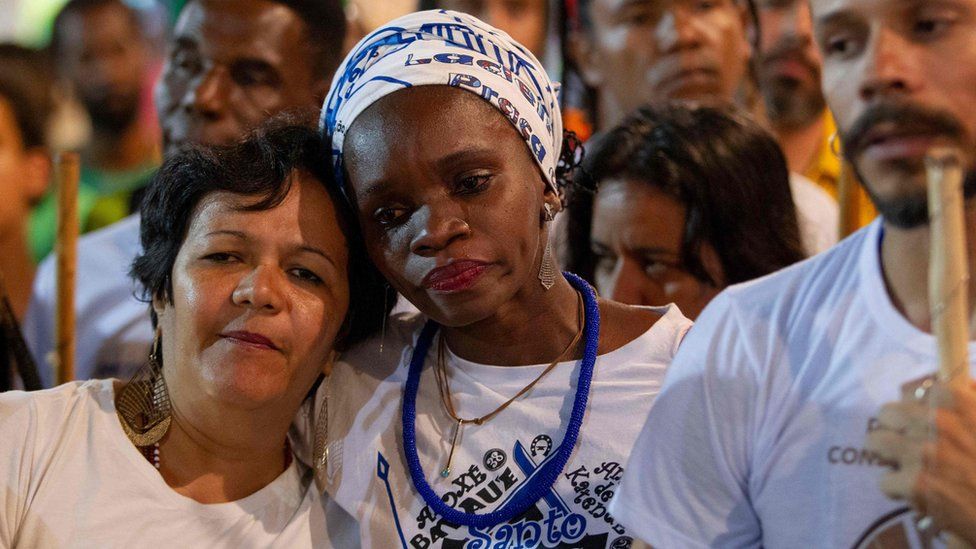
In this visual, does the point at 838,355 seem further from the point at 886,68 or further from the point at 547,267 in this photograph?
the point at 547,267

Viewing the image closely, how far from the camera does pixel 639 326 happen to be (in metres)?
2.63

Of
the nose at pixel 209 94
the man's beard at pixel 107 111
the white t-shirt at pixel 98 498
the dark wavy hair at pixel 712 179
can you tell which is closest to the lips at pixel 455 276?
the white t-shirt at pixel 98 498

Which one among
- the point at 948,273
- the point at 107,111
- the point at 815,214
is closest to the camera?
the point at 948,273

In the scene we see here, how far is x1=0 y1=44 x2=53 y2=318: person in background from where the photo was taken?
15.9ft

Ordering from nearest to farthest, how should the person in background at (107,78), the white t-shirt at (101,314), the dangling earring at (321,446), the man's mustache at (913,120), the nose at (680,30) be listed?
1. the man's mustache at (913,120)
2. the dangling earring at (321,446)
3. the white t-shirt at (101,314)
4. the nose at (680,30)
5. the person in background at (107,78)

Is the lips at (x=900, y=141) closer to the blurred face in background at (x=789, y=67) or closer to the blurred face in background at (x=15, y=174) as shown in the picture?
the blurred face in background at (x=789, y=67)

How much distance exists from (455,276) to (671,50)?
244cm

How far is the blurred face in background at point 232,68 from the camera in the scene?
14.1ft

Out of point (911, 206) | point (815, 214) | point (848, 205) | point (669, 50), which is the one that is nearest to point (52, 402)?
point (911, 206)

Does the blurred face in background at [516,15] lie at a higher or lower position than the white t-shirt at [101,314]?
higher

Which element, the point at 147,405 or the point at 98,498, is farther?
the point at 147,405

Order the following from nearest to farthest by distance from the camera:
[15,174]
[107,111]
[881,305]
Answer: [881,305] → [15,174] → [107,111]

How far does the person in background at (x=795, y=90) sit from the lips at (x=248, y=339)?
2753 millimetres

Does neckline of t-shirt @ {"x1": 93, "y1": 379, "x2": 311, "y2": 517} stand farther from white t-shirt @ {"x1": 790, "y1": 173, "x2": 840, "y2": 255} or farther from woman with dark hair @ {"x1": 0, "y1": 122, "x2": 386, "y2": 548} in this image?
white t-shirt @ {"x1": 790, "y1": 173, "x2": 840, "y2": 255}
